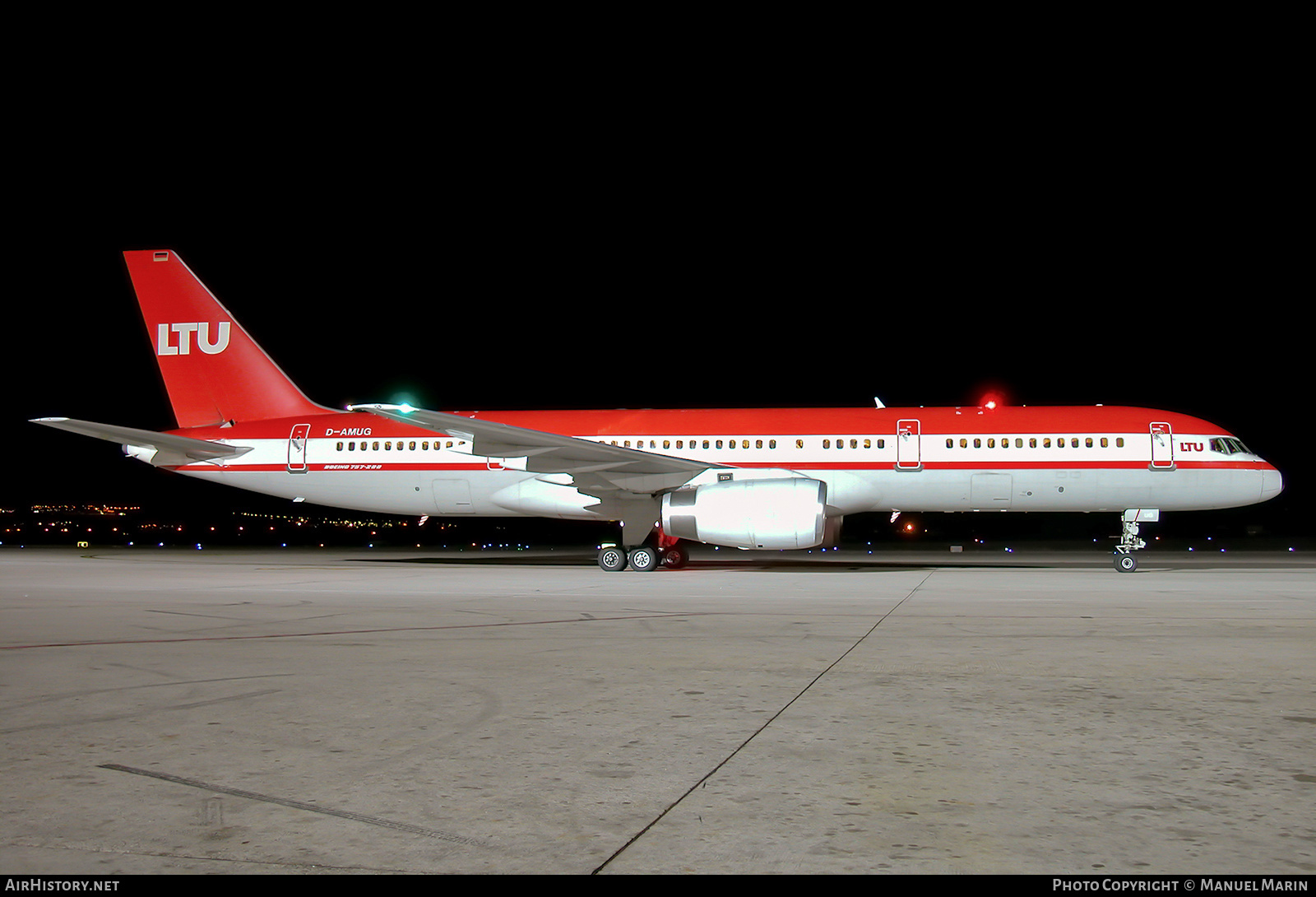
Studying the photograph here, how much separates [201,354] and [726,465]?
43.1 feet

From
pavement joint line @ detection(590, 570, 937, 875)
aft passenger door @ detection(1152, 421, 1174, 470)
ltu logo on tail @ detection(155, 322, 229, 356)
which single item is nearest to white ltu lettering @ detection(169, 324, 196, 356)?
ltu logo on tail @ detection(155, 322, 229, 356)

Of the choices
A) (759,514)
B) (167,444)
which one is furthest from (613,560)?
(167,444)

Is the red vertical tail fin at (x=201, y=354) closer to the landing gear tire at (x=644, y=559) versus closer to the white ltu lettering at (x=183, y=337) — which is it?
the white ltu lettering at (x=183, y=337)

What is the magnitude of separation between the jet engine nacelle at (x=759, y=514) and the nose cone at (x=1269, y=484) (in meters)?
9.39

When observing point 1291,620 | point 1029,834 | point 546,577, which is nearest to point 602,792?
point 1029,834

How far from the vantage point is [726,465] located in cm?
2116

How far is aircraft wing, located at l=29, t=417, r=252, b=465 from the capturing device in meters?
21.1

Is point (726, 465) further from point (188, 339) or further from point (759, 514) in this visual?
point (188, 339)

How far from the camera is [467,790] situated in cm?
391

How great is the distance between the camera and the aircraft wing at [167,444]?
21.1 metres

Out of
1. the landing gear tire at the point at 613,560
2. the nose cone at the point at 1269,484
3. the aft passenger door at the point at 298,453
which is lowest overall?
the landing gear tire at the point at 613,560

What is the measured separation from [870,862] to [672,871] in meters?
0.63

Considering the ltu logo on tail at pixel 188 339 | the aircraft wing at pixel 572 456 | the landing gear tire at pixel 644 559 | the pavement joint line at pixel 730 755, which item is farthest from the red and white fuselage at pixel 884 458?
the pavement joint line at pixel 730 755
